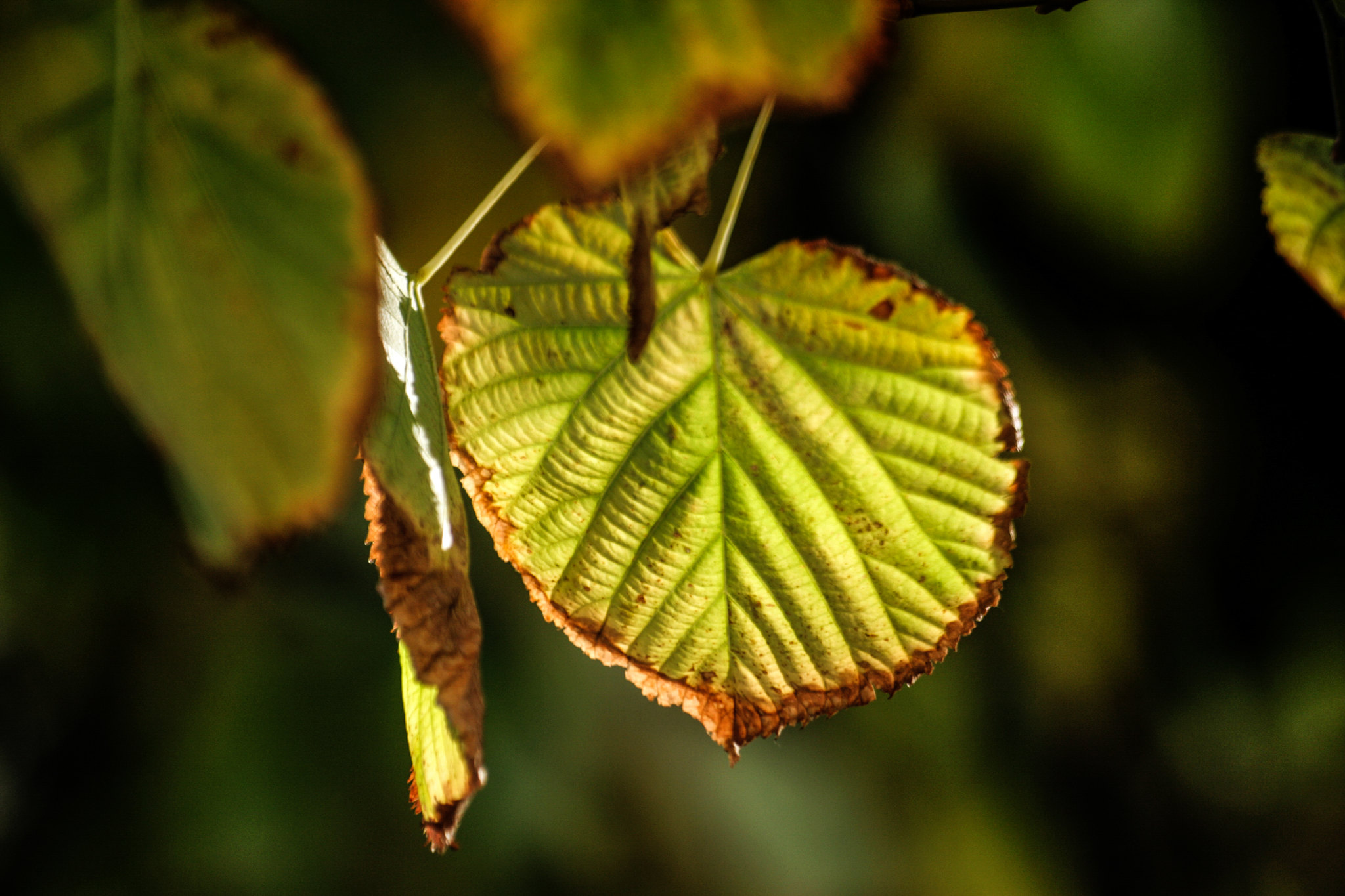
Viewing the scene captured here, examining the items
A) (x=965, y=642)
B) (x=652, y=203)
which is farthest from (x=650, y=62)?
(x=965, y=642)

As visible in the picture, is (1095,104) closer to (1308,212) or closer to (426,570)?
(1308,212)

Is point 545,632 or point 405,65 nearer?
point 405,65

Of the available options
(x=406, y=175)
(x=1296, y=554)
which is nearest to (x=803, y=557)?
(x=406, y=175)

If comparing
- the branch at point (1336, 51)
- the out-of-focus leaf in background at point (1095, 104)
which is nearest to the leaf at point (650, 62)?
the branch at point (1336, 51)

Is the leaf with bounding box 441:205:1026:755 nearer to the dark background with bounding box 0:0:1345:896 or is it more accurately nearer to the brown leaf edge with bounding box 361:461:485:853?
the brown leaf edge with bounding box 361:461:485:853

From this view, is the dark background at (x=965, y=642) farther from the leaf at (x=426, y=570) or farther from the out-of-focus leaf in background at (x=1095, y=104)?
the leaf at (x=426, y=570)

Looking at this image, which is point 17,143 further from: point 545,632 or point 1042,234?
point 1042,234

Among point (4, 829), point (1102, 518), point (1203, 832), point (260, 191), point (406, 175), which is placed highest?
point (260, 191)
